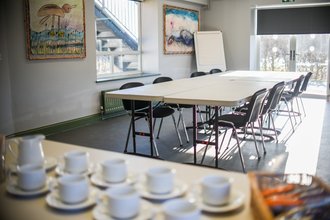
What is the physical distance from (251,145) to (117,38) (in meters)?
4.03

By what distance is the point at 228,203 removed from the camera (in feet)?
3.33

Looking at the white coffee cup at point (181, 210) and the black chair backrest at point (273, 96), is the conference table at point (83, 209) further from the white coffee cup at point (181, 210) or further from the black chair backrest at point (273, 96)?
the black chair backrest at point (273, 96)

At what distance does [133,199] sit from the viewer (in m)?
0.91

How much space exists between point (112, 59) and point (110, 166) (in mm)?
6282

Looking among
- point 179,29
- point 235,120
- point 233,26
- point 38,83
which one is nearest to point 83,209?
point 235,120

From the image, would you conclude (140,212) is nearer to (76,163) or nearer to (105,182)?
(105,182)

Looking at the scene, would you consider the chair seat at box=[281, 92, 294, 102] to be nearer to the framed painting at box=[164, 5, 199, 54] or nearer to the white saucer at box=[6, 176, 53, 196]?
the framed painting at box=[164, 5, 199, 54]

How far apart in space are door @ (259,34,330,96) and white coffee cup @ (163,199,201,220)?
28.8 ft

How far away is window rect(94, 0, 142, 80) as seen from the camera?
6.84 metres

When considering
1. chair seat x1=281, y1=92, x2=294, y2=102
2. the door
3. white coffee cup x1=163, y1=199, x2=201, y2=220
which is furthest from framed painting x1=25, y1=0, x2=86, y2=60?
the door

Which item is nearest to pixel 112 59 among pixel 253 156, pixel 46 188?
pixel 253 156

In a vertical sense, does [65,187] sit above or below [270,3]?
below

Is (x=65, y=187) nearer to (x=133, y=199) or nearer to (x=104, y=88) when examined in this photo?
(x=133, y=199)

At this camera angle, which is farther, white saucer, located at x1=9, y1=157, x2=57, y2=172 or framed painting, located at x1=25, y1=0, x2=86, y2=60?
framed painting, located at x1=25, y1=0, x2=86, y2=60
